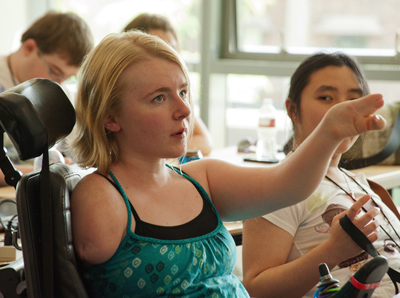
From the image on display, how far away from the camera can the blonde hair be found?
3.43 ft

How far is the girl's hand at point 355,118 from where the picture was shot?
0.94 m

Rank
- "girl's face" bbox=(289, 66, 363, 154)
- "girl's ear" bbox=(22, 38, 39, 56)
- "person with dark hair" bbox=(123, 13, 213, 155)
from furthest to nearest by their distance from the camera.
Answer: "person with dark hair" bbox=(123, 13, 213, 155), "girl's ear" bbox=(22, 38, 39, 56), "girl's face" bbox=(289, 66, 363, 154)

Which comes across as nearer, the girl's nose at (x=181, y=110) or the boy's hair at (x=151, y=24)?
the girl's nose at (x=181, y=110)

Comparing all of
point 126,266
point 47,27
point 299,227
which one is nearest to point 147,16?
point 47,27

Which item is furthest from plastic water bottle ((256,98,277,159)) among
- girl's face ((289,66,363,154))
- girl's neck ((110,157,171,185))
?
girl's neck ((110,157,171,185))

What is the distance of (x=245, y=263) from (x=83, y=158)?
51cm

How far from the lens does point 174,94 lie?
1061 millimetres

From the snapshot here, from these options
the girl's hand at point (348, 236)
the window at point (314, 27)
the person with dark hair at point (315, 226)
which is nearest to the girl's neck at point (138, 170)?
the person with dark hair at point (315, 226)

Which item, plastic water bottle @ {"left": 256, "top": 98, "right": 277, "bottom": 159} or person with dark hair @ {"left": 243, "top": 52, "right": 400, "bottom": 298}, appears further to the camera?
plastic water bottle @ {"left": 256, "top": 98, "right": 277, "bottom": 159}

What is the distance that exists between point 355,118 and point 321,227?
1.44 feet

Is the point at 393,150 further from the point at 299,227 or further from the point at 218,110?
the point at 218,110

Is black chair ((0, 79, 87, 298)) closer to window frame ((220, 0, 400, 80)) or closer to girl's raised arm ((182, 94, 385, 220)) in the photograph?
girl's raised arm ((182, 94, 385, 220))

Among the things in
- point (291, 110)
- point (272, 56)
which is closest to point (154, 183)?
point (291, 110)

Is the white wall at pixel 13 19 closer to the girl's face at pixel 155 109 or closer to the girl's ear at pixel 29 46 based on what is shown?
the girl's ear at pixel 29 46
